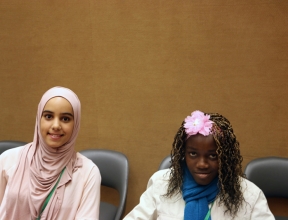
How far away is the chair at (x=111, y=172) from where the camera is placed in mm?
3236

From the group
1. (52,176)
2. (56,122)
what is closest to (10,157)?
(52,176)

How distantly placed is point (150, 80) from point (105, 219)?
118 centimetres

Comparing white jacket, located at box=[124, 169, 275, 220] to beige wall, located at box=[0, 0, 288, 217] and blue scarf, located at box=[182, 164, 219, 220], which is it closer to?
blue scarf, located at box=[182, 164, 219, 220]

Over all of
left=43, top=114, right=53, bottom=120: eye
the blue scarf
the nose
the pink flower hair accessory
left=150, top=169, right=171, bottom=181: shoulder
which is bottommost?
the blue scarf

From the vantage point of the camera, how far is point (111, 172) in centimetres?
332

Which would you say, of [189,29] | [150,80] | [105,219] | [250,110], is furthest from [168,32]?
[105,219]

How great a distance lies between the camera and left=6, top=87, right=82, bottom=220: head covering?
7.37 ft

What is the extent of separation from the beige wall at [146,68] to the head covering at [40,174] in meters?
1.15

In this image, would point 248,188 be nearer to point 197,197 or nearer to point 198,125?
point 197,197

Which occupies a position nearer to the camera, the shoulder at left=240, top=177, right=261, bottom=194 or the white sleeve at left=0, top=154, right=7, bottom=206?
the shoulder at left=240, top=177, right=261, bottom=194

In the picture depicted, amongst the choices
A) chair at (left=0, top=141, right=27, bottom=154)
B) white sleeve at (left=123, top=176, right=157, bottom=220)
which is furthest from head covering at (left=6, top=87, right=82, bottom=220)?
chair at (left=0, top=141, right=27, bottom=154)

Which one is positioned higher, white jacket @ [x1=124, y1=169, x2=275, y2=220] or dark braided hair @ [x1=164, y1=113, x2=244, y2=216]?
dark braided hair @ [x1=164, y1=113, x2=244, y2=216]

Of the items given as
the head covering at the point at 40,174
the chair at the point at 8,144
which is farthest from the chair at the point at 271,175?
the chair at the point at 8,144

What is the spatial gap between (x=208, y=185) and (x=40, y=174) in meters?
0.95
